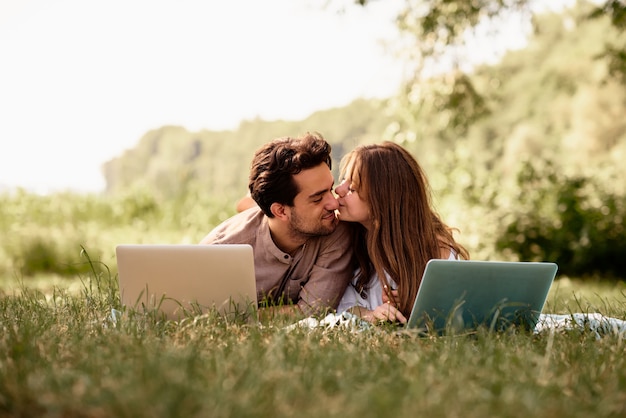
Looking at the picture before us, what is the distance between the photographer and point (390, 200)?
3682 mm

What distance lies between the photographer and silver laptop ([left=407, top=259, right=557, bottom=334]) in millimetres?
2857

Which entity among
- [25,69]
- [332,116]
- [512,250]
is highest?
[25,69]

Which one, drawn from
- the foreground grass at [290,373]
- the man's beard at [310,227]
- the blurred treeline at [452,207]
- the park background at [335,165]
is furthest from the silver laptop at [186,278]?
the blurred treeline at [452,207]

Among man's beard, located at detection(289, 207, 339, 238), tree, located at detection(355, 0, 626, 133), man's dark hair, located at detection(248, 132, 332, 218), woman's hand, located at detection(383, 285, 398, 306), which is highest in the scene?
tree, located at detection(355, 0, 626, 133)

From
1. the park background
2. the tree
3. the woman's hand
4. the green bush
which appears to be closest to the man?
the woman's hand

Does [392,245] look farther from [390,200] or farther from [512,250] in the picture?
[512,250]

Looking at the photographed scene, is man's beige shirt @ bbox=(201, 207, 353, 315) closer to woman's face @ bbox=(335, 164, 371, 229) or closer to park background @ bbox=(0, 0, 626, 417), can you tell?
woman's face @ bbox=(335, 164, 371, 229)

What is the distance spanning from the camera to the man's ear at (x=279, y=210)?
12.3 feet

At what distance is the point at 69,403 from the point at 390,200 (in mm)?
2289

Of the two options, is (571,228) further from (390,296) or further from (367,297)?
(390,296)

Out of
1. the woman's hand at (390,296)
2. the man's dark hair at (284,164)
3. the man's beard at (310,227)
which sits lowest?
the woman's hand at (390,296)

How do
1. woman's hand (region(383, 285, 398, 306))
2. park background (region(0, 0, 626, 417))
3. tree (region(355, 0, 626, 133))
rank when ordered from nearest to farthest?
park background (region(0, 0, 626, 417)) → woman's hand (region(383, 285, 398, 306)) → tree (region(355, 0, 626, 133))

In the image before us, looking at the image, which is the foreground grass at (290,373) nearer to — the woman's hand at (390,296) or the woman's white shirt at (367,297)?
the woman's hand at (390,296)

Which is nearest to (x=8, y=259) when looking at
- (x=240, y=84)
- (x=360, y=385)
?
(x=360, y=385)
